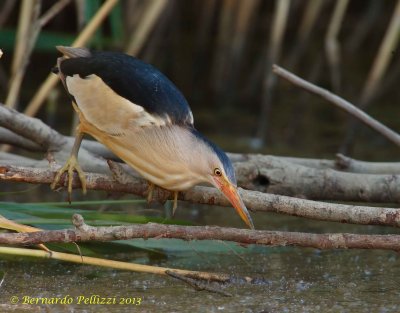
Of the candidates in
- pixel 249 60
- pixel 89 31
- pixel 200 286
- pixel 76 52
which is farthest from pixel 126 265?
pixel 249 60

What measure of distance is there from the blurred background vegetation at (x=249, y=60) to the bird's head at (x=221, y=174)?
1862 mm

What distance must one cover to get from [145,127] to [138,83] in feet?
0.50

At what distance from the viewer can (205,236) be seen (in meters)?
2.35

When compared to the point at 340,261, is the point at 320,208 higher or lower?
higher

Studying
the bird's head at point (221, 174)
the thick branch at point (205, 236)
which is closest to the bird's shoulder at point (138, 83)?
the bird's head at point (221, 174)

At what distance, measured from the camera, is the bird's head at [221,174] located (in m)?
2.41

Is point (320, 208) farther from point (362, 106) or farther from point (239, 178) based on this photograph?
point (362, 106)

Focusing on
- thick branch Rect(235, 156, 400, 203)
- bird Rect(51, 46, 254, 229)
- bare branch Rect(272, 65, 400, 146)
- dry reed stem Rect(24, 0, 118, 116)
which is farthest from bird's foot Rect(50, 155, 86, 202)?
dry reed stem Rect(24, 0, 118, 116)

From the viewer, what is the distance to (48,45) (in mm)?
5203

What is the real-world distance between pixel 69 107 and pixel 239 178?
107 inches

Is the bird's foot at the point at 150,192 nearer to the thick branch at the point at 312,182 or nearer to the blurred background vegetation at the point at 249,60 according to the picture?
the thick branch at the point at 312,182

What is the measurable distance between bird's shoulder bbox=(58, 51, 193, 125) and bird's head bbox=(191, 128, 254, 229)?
205mm

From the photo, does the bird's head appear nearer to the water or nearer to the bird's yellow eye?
the bird's yellow eye

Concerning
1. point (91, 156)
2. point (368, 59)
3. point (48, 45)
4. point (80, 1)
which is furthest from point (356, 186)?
point (368, 59)
